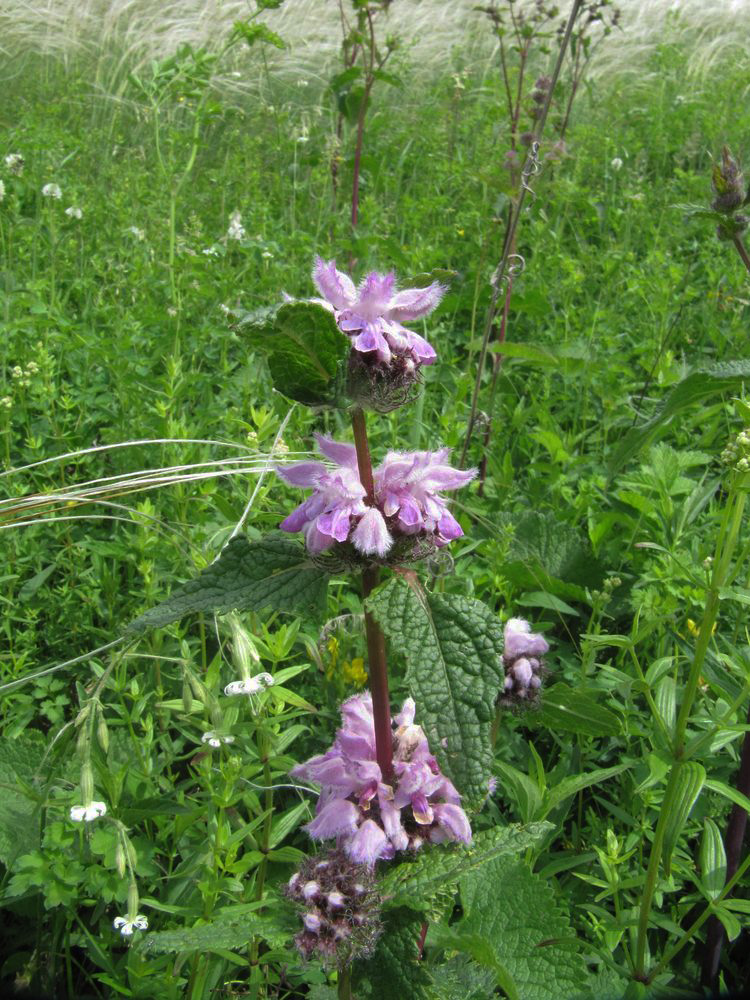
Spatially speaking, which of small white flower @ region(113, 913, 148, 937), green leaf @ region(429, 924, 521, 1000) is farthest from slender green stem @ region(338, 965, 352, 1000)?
small white flower @ region(113, 913, 148, 937)

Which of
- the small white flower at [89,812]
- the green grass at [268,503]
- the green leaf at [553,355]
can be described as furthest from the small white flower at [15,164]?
the small white flower at [89,812]

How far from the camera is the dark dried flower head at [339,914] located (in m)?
1.21

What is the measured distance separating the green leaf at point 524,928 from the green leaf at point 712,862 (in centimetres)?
25

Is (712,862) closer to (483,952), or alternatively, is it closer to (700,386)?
(483,952)

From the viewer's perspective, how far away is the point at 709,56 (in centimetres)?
971

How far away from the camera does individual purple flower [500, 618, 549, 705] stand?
166 cm

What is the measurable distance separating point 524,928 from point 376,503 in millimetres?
781

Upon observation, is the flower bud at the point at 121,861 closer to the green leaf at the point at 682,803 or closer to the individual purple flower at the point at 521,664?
the individual purple flower at the point at 521,664

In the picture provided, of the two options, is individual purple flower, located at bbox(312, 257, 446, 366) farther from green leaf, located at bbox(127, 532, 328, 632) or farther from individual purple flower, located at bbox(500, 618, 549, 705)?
individual purple flower, located at bbox(500, 618, 549, 705)

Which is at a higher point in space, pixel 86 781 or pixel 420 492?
pixel 420 492

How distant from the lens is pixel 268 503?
2.44 metres

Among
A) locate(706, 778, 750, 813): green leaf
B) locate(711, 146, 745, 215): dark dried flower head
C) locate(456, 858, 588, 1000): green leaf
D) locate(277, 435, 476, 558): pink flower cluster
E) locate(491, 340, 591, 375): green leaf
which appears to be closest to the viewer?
locate(277, 435, 476, 558): pink flower cluster

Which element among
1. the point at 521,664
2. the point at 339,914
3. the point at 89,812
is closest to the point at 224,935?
the point at 339,914

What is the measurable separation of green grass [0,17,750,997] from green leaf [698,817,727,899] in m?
0.12
